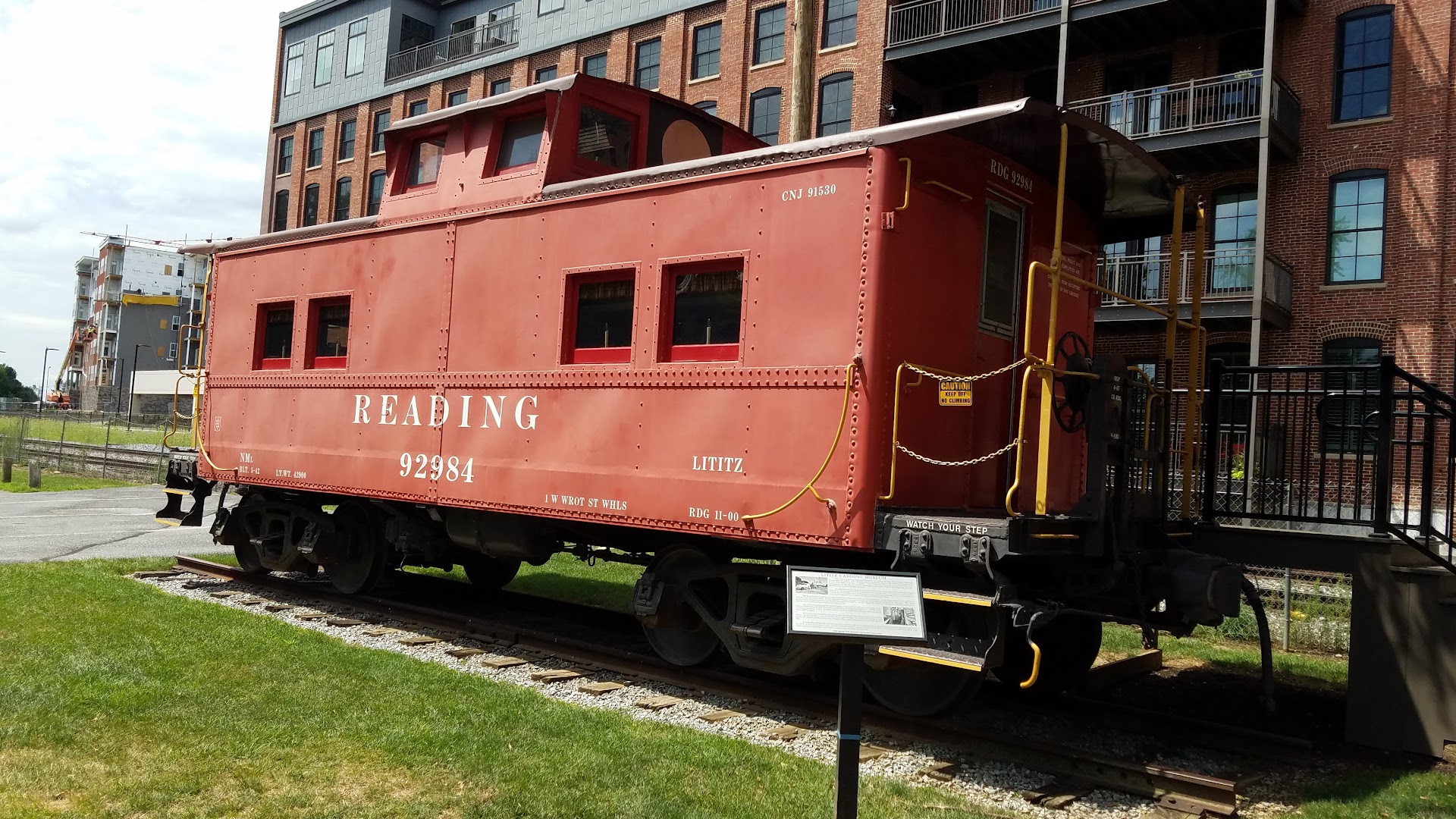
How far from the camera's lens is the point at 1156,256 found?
21000 millimetres

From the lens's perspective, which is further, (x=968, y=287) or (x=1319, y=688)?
(x=1319, y=688)

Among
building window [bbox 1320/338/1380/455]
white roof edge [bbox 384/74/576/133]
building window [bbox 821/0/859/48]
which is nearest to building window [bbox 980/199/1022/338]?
white roof edge [bbox 384/74/576/133]

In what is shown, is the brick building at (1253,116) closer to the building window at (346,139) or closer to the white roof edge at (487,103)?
the white roof edge at (487,103)

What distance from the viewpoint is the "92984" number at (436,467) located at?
9.05 meters

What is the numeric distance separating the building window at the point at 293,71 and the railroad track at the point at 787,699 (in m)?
36.7

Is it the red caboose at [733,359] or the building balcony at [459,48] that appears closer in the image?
the red caboose at [733,359]

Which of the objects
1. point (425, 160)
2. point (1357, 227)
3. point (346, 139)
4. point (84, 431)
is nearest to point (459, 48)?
point (346, 139)

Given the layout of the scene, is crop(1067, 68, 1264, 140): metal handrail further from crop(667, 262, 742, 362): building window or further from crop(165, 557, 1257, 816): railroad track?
crop(165, 557, 1257, 816): railroad track

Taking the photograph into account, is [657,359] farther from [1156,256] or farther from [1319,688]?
[1156,256]

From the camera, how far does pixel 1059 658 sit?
27.7 feet

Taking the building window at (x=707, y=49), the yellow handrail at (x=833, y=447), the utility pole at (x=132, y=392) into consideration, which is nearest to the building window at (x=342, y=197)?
the utility pole at (x=132, y=392)

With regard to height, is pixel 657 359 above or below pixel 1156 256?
below

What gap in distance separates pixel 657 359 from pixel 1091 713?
401 cm

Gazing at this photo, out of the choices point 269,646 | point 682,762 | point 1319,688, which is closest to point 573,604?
point 269,646
